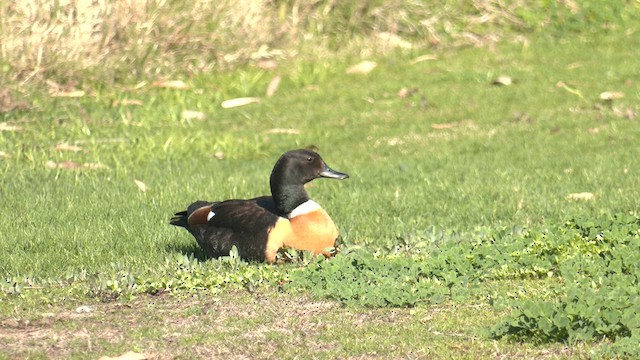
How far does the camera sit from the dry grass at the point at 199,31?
13930 mm

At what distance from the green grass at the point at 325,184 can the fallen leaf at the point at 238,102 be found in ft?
0.57

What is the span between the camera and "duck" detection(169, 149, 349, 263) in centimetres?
803

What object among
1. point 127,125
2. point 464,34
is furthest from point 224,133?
point 464,34

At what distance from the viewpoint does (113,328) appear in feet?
21.6

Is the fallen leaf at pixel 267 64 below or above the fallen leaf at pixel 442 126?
below

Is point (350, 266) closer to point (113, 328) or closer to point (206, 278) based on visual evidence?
point (206, 278)

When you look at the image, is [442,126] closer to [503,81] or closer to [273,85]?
[503,81]

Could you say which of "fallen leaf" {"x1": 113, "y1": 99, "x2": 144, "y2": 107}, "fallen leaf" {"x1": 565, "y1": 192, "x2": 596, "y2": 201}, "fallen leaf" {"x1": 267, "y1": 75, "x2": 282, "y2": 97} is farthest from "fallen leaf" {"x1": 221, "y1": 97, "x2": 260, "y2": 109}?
"fallen leaf" {"x1": 565, "y1": 192, "x2": 596, "y2": 201}

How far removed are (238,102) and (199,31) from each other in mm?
1353

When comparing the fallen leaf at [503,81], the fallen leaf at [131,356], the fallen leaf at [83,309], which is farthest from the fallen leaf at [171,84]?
the fallen leaf at [131,356]

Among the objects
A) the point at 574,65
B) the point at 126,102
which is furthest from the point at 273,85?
the point at 574,65

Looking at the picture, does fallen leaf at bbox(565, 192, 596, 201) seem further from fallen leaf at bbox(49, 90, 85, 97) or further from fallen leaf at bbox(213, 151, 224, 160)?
fallen leaf at bbox(49, 90, 85, 97)

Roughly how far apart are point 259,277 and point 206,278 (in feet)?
1.08

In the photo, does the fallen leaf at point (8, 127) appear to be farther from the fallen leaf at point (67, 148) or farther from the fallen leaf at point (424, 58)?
the fallen leaf at point (424, 58)
